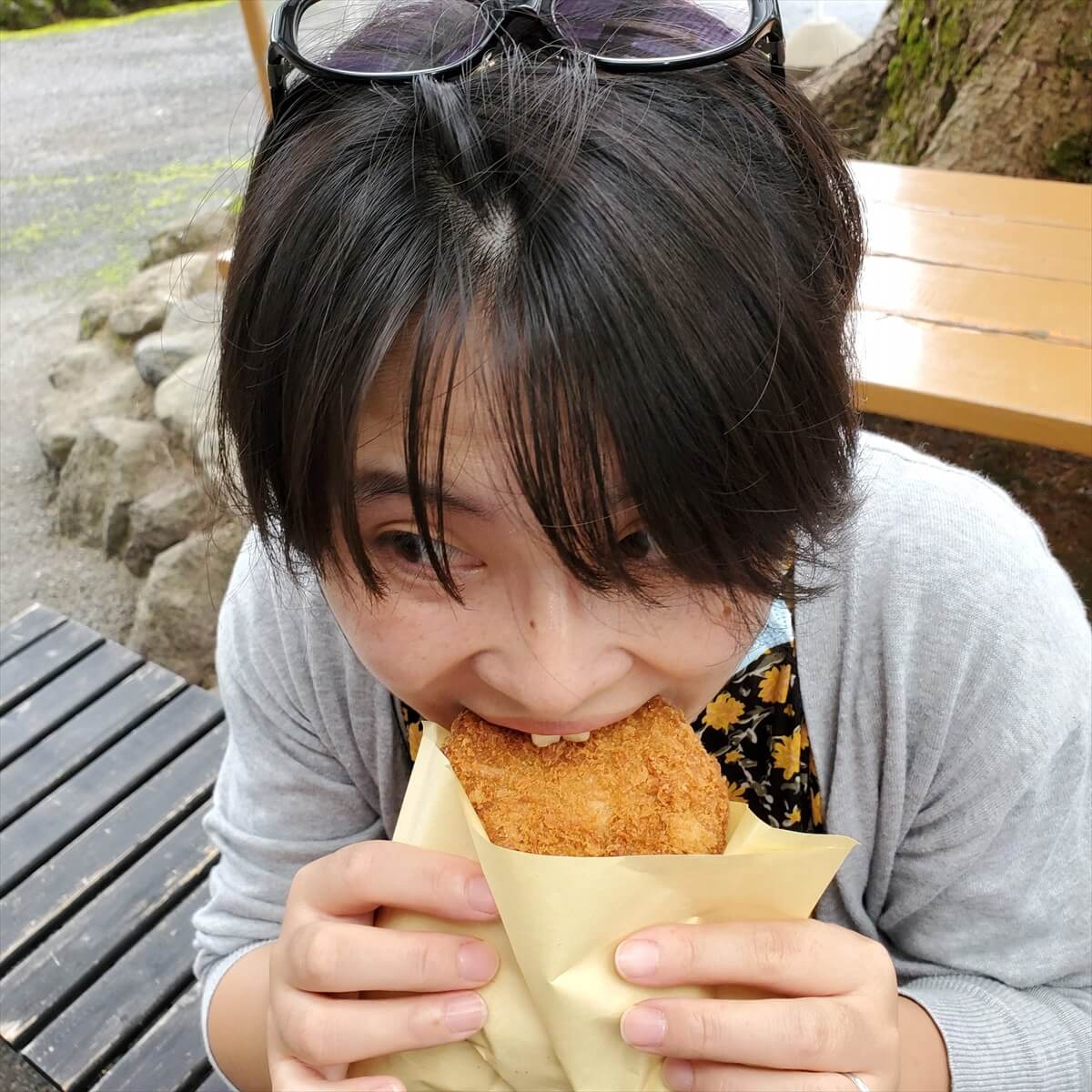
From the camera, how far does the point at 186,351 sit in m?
5.82

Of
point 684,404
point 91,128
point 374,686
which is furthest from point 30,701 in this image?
point 91,128

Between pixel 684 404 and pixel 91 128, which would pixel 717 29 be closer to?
pixel 684 404

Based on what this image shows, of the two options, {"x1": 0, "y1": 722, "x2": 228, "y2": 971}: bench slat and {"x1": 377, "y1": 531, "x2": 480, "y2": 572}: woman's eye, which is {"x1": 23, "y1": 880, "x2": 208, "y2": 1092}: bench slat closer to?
{"x1": 0, "y1": 722, "x2": 228, "y2": 971}: bench slat

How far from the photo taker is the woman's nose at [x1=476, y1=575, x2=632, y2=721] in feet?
3.54

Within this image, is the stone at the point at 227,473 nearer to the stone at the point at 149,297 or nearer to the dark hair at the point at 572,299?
the dark hair at the point at 572,299

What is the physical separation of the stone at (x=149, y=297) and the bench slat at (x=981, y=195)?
13.7ft

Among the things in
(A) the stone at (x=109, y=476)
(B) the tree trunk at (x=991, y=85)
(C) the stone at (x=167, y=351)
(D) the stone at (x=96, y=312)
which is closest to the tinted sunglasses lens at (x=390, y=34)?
(B) the tree trunk at (x=991, y=85)

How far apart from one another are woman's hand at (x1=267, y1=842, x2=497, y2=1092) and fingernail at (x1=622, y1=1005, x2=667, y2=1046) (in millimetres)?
167

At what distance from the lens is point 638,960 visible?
42.3 inches

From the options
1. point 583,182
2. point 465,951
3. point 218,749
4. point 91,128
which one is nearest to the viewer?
point 583,182

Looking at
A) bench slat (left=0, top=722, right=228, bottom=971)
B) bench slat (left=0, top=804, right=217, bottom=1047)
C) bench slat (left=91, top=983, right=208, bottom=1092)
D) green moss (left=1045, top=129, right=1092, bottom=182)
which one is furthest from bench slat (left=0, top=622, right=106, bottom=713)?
green moss (left=1045, top=129, right=1092, bottom=182)

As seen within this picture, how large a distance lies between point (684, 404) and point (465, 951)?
2.19 ft

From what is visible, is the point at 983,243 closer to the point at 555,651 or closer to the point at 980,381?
the point at 980,381

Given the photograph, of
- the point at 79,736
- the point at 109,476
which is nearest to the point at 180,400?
the point at 109,476
